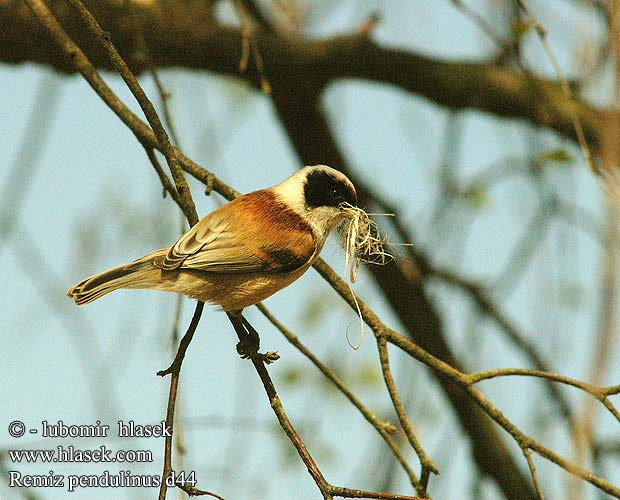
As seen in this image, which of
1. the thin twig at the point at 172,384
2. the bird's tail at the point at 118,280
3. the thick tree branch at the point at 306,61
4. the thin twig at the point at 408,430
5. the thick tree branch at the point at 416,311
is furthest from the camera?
the thick tree branch at the point at 416,311

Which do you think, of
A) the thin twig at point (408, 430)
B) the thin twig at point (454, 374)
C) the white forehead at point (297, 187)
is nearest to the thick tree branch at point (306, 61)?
the white forehead at point (297, 187)

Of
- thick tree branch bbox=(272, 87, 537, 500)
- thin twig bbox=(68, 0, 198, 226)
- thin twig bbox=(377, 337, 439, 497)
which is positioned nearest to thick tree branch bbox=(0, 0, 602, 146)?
thick tree branch bbox=(272, 87, 537, 500)

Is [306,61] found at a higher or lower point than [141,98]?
higher

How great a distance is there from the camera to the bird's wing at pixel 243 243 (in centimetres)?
300

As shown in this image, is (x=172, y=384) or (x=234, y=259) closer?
(x=172, y=384)

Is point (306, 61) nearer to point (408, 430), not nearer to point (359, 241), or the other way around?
point (359, 241)

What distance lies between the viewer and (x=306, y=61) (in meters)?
5.30

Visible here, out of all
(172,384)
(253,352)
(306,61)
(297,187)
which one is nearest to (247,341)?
(253,352)

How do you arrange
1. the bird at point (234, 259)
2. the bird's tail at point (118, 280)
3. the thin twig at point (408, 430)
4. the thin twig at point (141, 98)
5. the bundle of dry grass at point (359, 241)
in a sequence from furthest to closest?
the bundle of dry grass at point (359, 241) < the bird at point (234, 259) < the bird's tail at point (118, 280) < the thin twig at point (408, 430) < the thin twig at point (141, 98)

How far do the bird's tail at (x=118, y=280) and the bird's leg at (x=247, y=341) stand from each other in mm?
339

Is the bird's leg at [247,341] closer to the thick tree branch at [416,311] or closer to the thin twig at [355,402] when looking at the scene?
the thin twig at [355,402]

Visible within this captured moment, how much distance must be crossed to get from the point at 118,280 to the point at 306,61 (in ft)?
9.14

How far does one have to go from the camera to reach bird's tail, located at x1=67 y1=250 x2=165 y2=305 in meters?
2.85

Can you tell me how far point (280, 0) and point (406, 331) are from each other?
236cm
